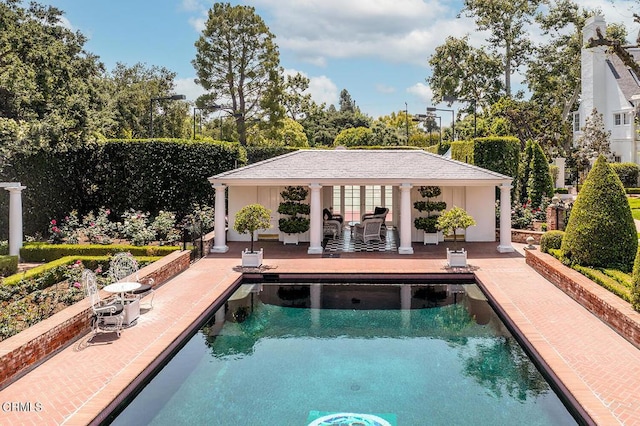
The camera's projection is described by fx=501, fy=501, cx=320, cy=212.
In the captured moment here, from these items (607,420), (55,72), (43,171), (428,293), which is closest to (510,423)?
(607,420)

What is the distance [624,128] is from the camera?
4166cm

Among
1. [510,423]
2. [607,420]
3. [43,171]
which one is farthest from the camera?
[43,171]

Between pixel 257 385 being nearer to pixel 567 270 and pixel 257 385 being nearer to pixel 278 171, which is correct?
pixel 567 270

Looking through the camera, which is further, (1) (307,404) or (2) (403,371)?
(2) (403,371)

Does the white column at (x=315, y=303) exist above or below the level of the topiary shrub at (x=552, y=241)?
below

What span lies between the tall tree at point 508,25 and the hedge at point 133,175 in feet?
109

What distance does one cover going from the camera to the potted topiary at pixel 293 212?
2078 cm

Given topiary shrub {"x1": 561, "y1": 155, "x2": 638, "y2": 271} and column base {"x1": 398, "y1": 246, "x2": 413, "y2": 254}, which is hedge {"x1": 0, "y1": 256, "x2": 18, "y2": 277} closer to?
column base {"x1": 398, "y1": 246, "x2": 413, "y2": 254}

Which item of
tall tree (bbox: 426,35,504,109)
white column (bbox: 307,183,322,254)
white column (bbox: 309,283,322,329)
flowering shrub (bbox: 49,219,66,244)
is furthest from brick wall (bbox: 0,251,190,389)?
tall tree (bbox: 426,35,504,109)

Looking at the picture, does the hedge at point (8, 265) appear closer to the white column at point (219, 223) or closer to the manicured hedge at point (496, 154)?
the white column at point (219, 223)

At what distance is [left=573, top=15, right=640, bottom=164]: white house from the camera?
4116cm

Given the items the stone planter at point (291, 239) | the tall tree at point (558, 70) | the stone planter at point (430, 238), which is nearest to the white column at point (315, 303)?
the stone planter at point (291, 239)

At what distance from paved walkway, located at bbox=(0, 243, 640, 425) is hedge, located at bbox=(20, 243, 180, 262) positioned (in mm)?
2004

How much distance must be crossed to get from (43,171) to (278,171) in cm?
1109
